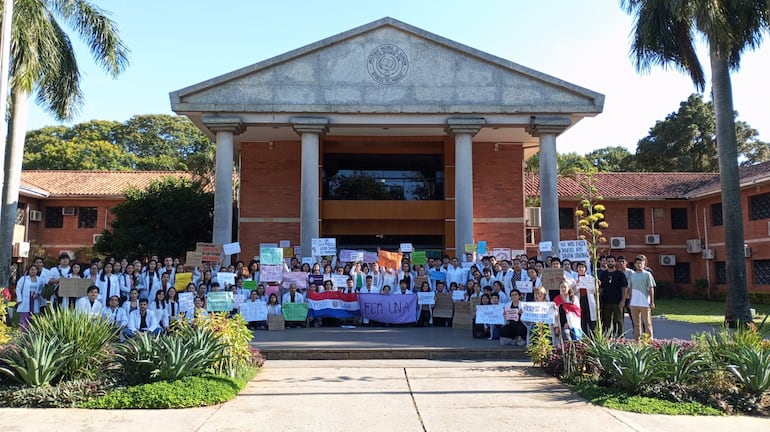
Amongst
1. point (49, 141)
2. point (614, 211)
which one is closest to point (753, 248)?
point (614, 211)

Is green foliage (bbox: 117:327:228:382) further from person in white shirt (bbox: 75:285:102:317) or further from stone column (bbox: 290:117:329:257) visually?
stone column (bbox: 290:117:329:257)

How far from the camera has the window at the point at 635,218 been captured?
34781 millimetres

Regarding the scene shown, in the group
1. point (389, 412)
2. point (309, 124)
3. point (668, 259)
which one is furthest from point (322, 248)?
point (668, 259)

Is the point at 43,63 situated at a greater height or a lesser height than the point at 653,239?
greater

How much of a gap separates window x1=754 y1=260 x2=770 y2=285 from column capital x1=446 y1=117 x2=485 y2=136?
684 inches

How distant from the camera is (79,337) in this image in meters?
8.33

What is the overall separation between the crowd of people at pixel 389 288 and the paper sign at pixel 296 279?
135 millimetres

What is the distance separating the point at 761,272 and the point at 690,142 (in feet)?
54.7

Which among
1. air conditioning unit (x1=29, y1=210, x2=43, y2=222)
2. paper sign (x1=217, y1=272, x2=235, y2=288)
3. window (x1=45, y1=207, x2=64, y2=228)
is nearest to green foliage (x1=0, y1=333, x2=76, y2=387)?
paper sign (x1=217, y1=272, x2=235, y2=288)

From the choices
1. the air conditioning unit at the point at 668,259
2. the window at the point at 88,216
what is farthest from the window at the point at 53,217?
the air conditioning unit at the point at 668,259

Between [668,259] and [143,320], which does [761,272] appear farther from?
[143,320]

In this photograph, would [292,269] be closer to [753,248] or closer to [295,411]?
[295,411]

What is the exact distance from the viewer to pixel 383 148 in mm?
27000

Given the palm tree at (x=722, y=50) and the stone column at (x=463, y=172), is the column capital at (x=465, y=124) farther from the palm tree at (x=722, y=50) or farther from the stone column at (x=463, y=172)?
the palm tree at (x=722, y=50)
